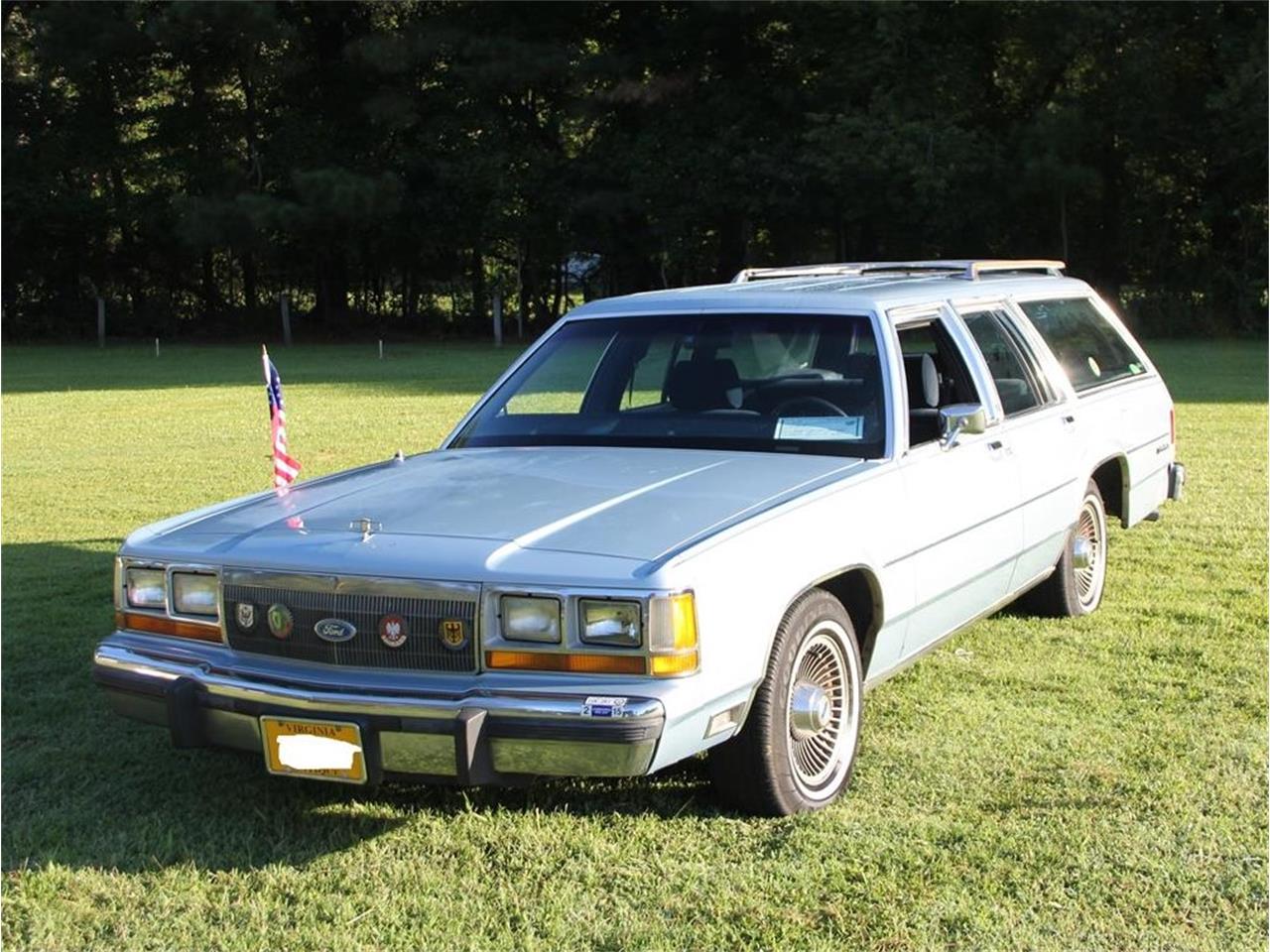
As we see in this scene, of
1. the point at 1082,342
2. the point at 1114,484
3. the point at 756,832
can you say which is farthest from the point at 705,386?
the point at 1114,484

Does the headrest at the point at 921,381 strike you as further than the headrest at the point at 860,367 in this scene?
Yes

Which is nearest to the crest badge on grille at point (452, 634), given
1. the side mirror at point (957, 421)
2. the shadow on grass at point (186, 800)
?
the shadow on grass at point (186, 800)

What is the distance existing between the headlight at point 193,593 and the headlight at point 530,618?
0.99m

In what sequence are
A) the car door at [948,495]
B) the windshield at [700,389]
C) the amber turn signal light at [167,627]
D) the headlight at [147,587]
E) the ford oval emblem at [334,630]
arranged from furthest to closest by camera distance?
the windshield at [700,389] < the car door at [948,495] < the headlight at [147,587] < the amber turn signal light at [167,627] < the ford oval emblem at [334,630]

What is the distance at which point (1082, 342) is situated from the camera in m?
7.39

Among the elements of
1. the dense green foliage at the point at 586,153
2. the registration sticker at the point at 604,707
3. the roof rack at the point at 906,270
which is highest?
the dense green foliage at the point at 586,153

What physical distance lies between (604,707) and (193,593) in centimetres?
141

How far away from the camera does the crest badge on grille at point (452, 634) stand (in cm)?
407

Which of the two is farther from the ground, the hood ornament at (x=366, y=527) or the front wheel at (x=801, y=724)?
the hood ornament at (x=366, y=527)

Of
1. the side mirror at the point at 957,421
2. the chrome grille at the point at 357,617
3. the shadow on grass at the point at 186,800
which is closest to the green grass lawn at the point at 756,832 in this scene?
the shadow on grass at the point at 186,800

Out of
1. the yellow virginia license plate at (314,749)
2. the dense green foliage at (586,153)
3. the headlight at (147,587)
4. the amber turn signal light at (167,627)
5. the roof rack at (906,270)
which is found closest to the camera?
the yellow virginia license plate at (314,749)

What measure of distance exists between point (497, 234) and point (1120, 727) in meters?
34.5

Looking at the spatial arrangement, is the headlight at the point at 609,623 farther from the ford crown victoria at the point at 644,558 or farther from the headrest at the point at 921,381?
the headrest at the point at 921,381

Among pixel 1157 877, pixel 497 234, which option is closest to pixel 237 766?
pixel 1157 877
